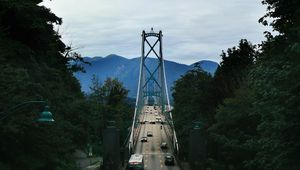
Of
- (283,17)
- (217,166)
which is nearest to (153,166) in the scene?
(217,166)

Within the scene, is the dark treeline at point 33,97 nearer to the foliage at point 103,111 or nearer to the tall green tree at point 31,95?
the tall green tree at point 31,95

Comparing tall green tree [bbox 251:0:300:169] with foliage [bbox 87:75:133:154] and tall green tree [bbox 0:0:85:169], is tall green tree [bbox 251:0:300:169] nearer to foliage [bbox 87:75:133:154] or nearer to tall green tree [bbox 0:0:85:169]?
tall green tree [bbox 0:0:85:169]

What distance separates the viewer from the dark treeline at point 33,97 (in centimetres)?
2428

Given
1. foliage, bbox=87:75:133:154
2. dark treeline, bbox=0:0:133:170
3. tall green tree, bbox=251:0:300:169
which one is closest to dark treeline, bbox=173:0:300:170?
tall green tree, bbox=251:0:300:169

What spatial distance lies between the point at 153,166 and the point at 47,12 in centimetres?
2493

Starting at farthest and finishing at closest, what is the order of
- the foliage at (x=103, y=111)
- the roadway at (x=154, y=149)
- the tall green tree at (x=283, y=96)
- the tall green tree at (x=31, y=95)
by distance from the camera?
the foliage at (x=103, y=111)
the roadway at (x=154, y=149)
the tall green tree at (x=31, y=95)
the tall green tree at (x=283, y=96)

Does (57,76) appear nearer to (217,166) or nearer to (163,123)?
(217,166)

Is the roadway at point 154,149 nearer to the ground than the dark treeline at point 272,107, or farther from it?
nearer to the ground

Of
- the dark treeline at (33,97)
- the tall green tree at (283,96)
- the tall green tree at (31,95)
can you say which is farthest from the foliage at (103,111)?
the tall green tree at (283,96)

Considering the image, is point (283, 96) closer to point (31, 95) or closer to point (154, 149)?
point (31, 95)

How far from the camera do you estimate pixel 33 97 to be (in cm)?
2583

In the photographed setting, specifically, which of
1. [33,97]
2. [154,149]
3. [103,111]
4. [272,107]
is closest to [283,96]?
[272,107]

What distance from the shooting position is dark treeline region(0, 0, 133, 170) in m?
24.3

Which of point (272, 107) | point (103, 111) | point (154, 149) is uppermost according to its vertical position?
point (272, 107)
